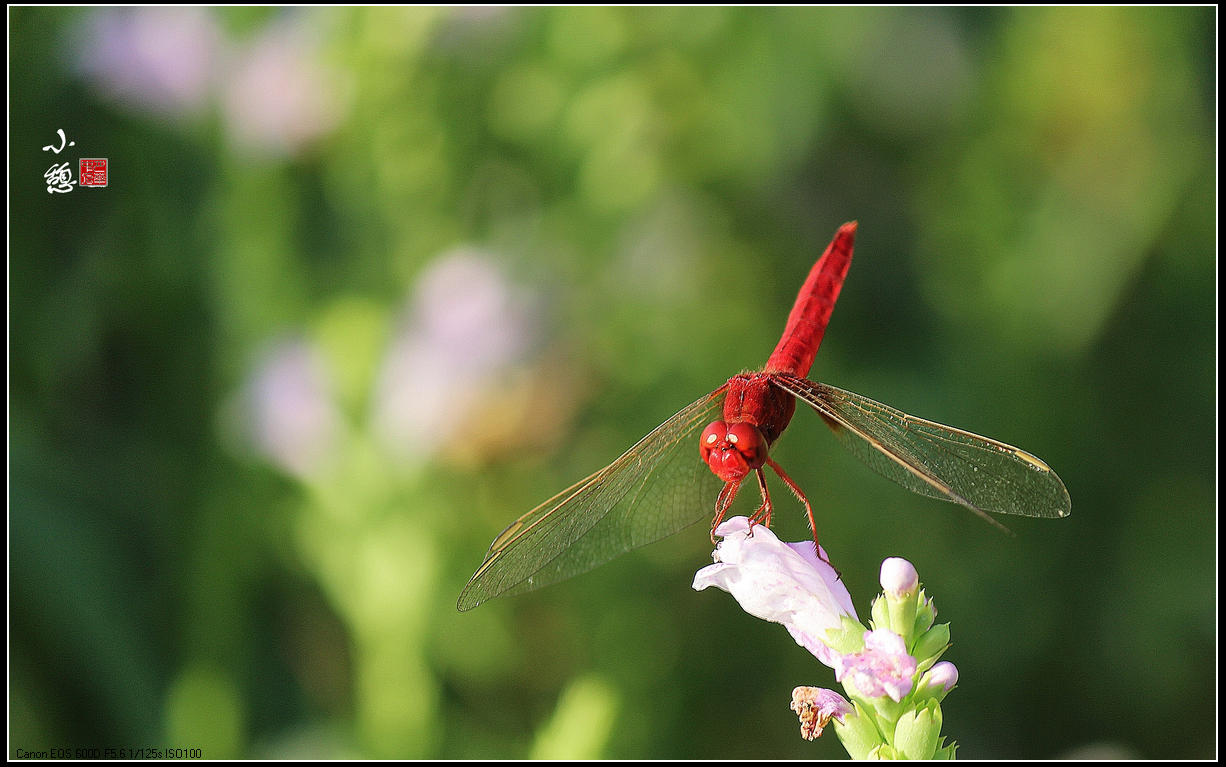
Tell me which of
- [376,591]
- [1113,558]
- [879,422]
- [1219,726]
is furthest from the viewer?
[1113,558]

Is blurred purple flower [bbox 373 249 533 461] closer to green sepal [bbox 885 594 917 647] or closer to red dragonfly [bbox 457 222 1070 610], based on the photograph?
red dragonfly [bbox 457 222 1070 610]

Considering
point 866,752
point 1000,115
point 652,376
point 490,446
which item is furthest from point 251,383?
point 1000,115

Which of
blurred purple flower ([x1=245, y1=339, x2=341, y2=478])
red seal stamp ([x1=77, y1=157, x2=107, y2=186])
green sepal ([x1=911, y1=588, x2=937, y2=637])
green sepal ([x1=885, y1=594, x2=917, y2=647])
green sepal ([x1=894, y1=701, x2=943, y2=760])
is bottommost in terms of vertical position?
blurred purple flower ([x1=245, y1=339, x2=341, y2=478])

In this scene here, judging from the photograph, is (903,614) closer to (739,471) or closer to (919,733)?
(919,733)

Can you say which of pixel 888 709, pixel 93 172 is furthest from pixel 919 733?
pixel 93 172

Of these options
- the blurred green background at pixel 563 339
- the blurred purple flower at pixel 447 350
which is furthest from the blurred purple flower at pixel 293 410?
the blurred purple flower at pixel 447 350

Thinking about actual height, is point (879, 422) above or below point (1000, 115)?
below

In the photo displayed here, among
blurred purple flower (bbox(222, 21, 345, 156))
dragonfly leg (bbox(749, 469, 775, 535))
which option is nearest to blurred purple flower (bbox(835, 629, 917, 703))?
dragonfly leg (bbox(749, 469, 775, 535))

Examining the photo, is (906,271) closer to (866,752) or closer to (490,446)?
(490,446)
